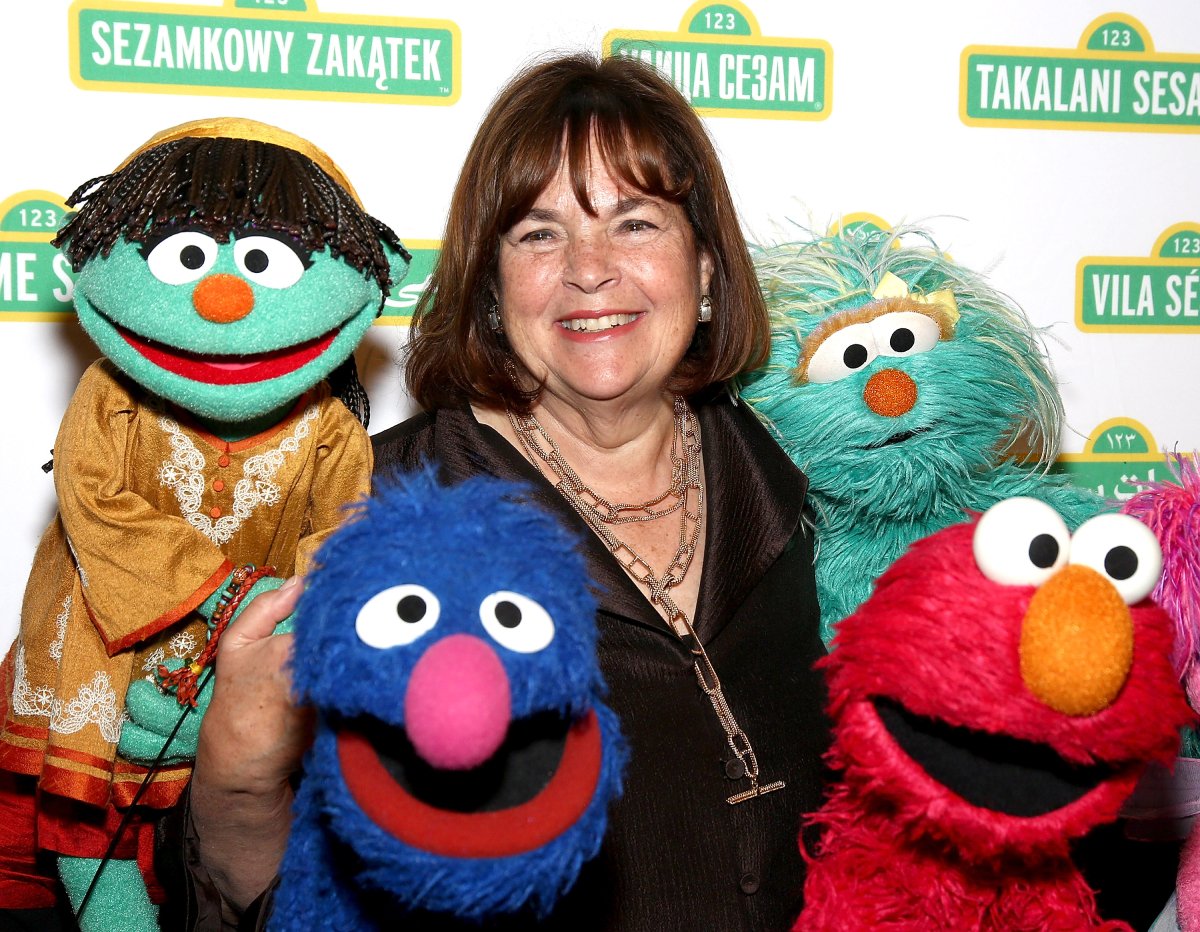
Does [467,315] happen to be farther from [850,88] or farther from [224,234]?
[850,88]

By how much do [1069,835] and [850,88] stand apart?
124cm

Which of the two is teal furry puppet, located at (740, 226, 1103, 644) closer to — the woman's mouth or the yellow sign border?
the woman's mouth

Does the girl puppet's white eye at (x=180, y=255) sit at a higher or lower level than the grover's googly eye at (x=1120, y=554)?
higher

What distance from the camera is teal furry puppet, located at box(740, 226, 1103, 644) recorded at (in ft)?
3.96

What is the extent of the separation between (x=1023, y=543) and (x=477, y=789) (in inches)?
13.4

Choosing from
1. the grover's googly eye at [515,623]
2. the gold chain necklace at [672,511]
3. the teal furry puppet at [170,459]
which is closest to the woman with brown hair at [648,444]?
the gold chain necklace at [672,511]

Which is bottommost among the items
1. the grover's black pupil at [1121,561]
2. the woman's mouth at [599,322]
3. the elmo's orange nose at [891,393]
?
the grover's black pupil at [1121,561]

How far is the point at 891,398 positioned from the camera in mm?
1187

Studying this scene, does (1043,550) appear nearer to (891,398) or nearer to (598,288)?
(891,398)

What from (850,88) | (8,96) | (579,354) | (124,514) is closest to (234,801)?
(124,514)

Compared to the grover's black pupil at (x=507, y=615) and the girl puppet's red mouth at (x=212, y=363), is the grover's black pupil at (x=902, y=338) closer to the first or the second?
the girl puppet's red mouth at (x=212, y=363)

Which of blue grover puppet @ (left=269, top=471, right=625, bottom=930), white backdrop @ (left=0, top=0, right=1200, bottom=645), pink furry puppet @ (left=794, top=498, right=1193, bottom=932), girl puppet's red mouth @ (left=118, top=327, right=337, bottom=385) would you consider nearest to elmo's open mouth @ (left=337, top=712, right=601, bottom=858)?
blue grover puppet @ (left=269, top=471, right=625, bottom=930)

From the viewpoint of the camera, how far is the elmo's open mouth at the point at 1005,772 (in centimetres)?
71

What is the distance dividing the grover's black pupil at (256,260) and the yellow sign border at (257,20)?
64 centimetres
